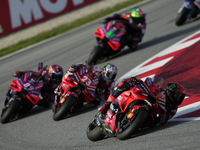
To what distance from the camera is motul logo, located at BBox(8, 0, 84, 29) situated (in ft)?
54.6

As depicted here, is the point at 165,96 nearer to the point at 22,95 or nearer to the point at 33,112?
the point at 22,95

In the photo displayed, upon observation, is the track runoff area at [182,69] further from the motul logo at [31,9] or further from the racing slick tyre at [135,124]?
the motul logo at [31,9]

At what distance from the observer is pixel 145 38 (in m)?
12.7

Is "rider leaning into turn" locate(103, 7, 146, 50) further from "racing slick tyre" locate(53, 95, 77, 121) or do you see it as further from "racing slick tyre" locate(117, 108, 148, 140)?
"racing slick tyre" locate(117, 108, 148, 140)

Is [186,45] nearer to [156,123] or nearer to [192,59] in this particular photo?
[192,59]

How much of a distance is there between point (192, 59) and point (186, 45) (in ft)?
6.35

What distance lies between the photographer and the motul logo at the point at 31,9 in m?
16.6

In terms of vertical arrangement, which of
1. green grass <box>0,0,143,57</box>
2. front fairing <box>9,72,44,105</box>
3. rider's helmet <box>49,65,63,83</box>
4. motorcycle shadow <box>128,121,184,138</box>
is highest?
rider's helmet <box>49,65,63,83</box>

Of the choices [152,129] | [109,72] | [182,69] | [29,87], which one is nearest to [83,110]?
[109,72]

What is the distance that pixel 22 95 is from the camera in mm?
7840

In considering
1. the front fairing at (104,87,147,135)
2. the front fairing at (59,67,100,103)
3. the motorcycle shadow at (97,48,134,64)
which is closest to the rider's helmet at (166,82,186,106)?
the front fairing at (104,87,147,135)

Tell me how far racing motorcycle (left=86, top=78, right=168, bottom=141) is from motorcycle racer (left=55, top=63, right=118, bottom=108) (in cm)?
206

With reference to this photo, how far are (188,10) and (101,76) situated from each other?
6.22 m

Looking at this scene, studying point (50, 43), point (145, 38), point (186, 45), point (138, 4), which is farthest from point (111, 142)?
point (138, 4)
